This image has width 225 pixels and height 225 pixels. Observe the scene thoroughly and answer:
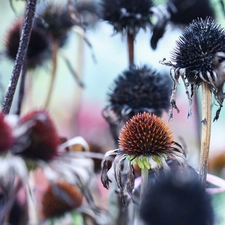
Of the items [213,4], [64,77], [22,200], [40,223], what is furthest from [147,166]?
[64,77]

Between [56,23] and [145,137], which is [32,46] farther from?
[145,137]

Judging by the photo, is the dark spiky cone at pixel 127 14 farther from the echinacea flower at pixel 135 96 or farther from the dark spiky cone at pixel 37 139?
the dark spiky cone at pixel 37 139

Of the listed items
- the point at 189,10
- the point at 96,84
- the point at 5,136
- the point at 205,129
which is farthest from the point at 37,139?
the point at 96,84

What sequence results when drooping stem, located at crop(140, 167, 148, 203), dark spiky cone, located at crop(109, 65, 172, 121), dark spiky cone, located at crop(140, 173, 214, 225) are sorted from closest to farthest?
1. dark spiky cone, located at crop(140, 173, 214, 225)
2. drooping stem, located at crop(140, 167, 148, 203)
3. dark spiky cone, located at crop(109, 65, 172, 121)

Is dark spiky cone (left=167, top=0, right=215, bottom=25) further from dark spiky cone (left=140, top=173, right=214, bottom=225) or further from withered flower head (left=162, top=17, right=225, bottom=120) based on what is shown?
dark spiky cone (left=140, top=173, right=214, bottom=225)

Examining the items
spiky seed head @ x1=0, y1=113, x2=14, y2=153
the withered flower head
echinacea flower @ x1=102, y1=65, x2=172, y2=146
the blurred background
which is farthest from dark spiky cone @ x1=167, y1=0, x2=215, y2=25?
spiky seed head @ x1=0, y1=113, x2=14, y2=153

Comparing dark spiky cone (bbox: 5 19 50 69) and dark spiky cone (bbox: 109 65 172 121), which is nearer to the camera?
dark spiky cone (bbox: 109 65 172 121)

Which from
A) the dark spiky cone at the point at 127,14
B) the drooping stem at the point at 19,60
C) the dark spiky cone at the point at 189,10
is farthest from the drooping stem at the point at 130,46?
the drooping stem at the point at 19,60

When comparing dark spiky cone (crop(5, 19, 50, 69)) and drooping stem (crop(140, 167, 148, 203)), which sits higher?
dark spiky cone (crop(5, 19, 50, 69))
